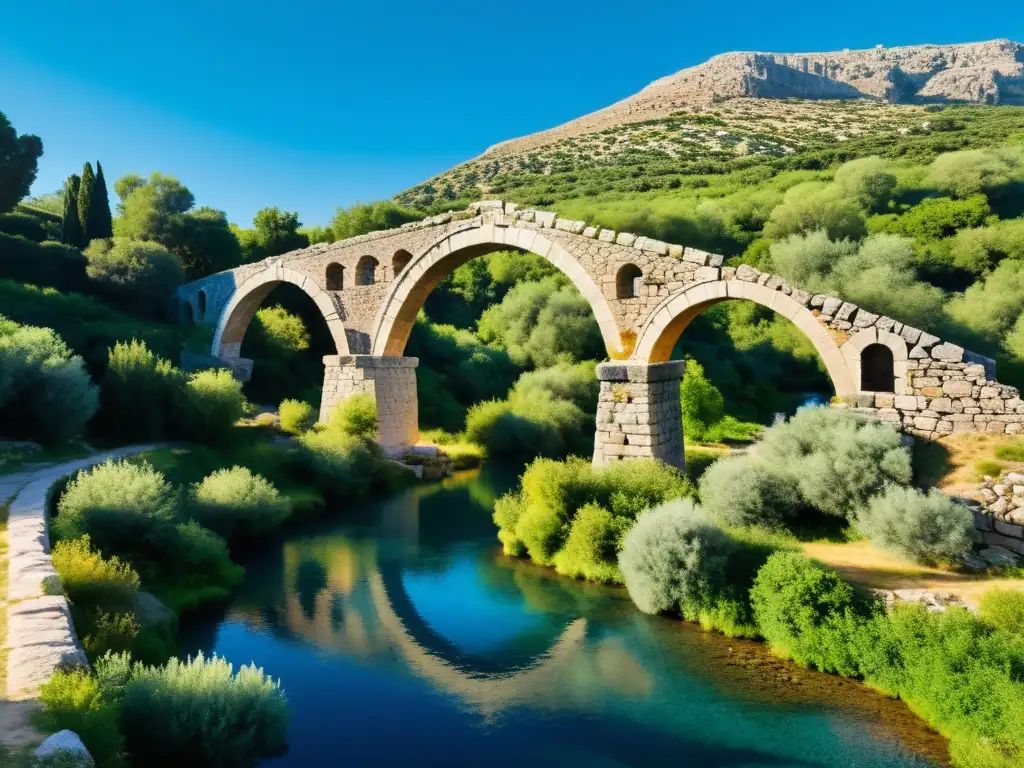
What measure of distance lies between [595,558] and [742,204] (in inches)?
978

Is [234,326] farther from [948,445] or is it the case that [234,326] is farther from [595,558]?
[948,445]

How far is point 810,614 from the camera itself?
638cm

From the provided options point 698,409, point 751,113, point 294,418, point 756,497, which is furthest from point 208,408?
point 751,113

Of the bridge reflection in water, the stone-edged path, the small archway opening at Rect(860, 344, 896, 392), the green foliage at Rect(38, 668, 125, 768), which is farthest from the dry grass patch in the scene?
the stone-edged path

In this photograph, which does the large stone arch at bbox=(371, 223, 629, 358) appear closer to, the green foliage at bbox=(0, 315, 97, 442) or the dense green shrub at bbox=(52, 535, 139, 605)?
the green foliage at bbox=(0, 315, 97, 442)

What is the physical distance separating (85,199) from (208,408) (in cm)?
1687

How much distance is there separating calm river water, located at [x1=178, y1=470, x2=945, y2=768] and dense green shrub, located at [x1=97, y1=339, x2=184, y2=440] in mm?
5374

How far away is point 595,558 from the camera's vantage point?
352 inches

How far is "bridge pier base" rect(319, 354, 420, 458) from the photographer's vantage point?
1639 cm

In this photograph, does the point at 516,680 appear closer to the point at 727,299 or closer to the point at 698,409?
the point at 727,299

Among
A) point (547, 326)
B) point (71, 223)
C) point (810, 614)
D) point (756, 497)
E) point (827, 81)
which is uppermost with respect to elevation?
point (827, 81)

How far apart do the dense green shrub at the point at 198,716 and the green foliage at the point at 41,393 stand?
29.0ft

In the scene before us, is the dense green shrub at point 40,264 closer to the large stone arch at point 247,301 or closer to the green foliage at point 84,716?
the large stone arch at point 247,301

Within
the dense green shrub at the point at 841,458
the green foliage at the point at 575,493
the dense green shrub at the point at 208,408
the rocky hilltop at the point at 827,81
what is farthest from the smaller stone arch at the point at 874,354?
the rocky hilltop at the point at 827,81
